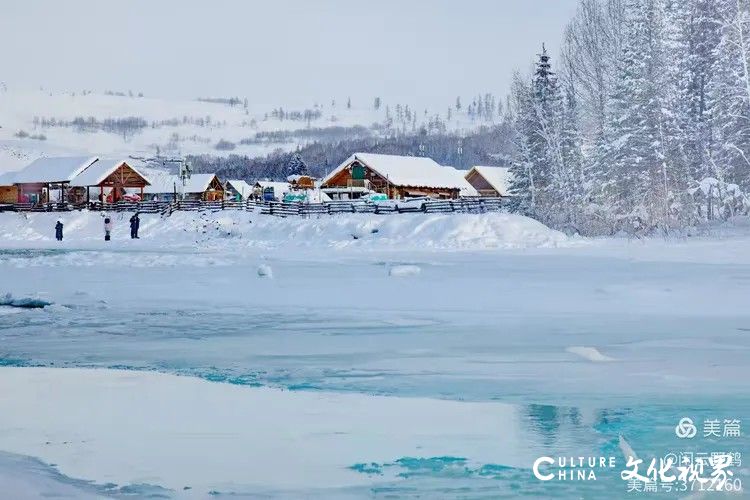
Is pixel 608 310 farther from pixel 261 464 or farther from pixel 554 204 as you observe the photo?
→ pixel 554 204

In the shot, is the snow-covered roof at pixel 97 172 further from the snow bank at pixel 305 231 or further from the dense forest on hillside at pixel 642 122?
the dense forest on hillside at pixel 642 122

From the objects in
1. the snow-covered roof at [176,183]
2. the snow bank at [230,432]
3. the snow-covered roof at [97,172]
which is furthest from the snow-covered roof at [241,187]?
the snow bank at [230,432]

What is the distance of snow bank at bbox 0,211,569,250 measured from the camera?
127ft

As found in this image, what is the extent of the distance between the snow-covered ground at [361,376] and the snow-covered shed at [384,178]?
169ft

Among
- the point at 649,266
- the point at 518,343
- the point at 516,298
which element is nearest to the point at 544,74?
the point at 649,266

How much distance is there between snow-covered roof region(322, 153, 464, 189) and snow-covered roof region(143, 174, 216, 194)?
26.6m

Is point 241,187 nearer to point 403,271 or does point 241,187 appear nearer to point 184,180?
point 184,180

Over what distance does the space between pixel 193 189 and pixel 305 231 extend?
189 feet

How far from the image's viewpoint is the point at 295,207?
186 ft

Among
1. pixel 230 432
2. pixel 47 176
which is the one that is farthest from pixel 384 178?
pixel 230 432

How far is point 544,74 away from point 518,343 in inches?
1645

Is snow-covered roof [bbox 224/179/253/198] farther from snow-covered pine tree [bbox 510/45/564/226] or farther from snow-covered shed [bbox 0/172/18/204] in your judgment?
snow-covered pine tree [bbox 510/45/564/226]

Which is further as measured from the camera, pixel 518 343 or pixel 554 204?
pixel 554 204

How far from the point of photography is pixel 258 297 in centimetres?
1903
